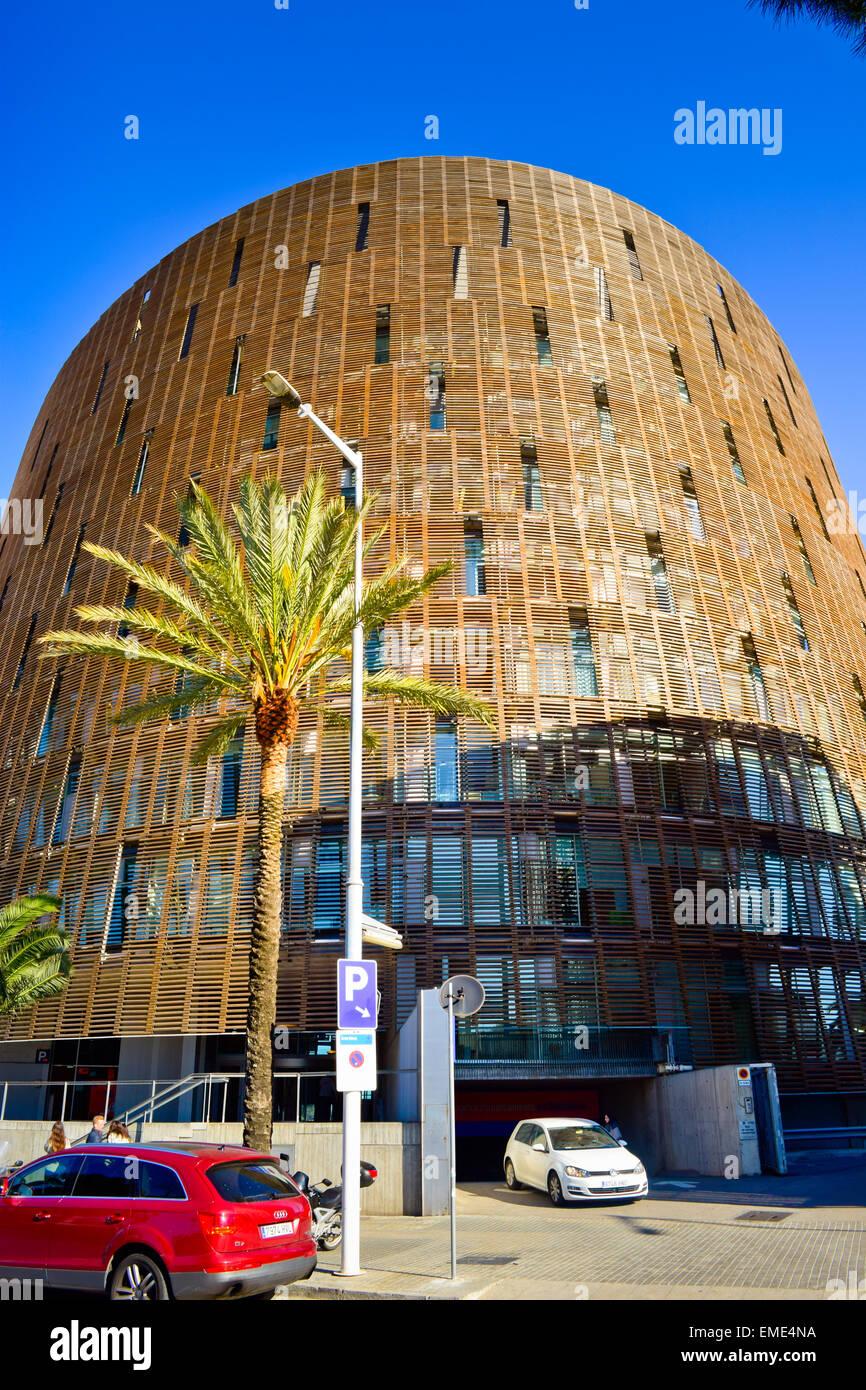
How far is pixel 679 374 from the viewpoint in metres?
36.6

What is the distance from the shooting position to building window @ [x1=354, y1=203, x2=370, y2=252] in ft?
120

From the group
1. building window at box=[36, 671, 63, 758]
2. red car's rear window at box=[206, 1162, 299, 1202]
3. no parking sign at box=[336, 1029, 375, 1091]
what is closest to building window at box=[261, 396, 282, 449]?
building window at box=[36, 671, 63, 758]

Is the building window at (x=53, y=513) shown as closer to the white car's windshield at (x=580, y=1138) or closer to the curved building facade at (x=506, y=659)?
the curved building facade at (x=506, y=659)

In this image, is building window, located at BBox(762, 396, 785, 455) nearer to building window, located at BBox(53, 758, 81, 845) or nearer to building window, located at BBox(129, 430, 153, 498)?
building window, located at BBox(129, 430, 153, 498)

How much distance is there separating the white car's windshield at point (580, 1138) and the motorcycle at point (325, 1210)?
4.59 meters

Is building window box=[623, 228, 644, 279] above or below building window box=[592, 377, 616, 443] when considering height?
above

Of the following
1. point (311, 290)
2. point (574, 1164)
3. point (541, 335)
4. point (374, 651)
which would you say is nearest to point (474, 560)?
point (374, 651)

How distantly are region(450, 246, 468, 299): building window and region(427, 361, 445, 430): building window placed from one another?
3.44 metres

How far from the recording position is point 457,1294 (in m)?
9.05

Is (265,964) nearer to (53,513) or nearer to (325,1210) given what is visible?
(325,1210)

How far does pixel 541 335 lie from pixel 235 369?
443 inches

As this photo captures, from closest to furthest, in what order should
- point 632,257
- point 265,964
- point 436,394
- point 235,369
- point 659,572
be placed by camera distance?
point 265,964, point 659,572, point 436,394, point 235,369, point 632,257
